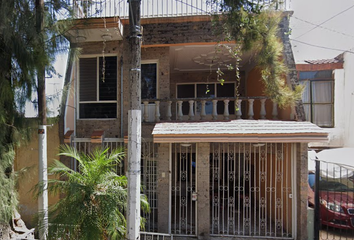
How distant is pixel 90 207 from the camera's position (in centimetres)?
340

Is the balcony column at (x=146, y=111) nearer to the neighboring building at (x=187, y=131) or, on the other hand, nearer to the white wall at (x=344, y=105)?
the neighboring building at (x=187, y=131)

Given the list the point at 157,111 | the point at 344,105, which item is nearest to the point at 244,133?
the point at 157,111

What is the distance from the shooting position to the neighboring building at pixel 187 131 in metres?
5.57

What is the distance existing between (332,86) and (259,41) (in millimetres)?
7162

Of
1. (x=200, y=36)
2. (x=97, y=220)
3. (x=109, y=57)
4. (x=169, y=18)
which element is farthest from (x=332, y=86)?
(x=97, y=220)

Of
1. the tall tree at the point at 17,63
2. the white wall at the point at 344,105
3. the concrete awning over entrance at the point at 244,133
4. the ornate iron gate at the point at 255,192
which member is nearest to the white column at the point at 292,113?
the concrete awning over entrance at the point at 244,133

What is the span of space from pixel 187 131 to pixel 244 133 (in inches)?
56.2

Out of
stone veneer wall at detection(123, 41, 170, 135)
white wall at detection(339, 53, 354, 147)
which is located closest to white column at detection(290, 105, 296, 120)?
stone veneer wall at detection(123, 41, 170, 135)

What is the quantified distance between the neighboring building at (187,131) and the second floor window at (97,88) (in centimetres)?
3

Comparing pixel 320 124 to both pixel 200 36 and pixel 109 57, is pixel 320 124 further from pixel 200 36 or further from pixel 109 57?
pixel 109 57

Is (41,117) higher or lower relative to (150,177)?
higher

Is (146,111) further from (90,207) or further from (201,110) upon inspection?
(90,207)

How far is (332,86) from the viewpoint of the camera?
9250mm

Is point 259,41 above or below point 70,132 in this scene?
above
